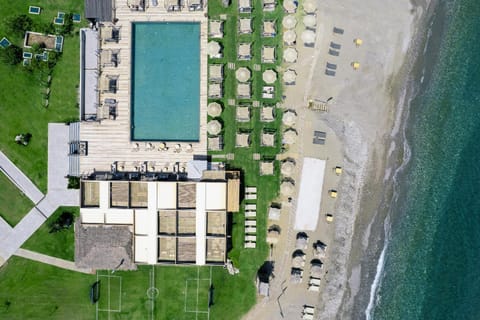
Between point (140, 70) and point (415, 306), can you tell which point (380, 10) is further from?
point (415, 306)

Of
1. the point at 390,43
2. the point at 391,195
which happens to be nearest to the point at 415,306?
the point at 391,195

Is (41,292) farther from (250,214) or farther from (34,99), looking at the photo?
(250,214)

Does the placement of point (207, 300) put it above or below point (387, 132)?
below

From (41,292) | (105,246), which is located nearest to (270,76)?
(105,246)

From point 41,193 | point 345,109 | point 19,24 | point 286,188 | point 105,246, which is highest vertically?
point 19,24

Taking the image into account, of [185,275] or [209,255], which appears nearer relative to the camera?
[209,255]

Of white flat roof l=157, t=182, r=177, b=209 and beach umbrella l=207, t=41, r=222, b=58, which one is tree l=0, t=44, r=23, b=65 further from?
white flat roof l=157, t=182, r=177, b=209

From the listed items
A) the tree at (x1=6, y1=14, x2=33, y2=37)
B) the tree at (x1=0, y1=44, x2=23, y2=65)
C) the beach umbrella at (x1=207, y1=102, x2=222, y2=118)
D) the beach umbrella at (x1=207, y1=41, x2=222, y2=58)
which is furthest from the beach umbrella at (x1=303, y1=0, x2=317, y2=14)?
the tree at (x1=0, y1=44, x2=23, y2=65)
